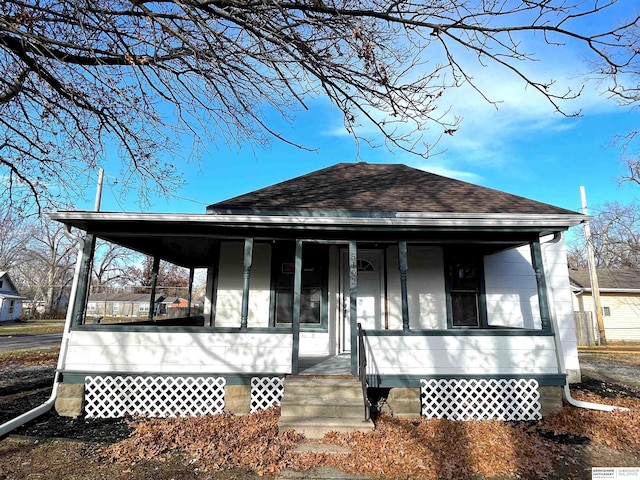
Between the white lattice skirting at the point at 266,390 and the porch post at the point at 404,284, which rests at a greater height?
the porch post at the point at 404,284

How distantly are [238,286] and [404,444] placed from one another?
4.69 meters

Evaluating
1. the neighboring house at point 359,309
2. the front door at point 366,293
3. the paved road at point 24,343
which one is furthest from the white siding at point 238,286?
the paved road at point 24,343

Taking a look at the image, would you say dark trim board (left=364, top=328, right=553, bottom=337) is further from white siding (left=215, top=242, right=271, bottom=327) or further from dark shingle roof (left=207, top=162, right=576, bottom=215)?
white siding (left=215, top=242, right=271, bottom=327)

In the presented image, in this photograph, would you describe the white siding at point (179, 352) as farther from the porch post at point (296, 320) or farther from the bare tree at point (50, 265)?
the bare tree at point (50, 265)

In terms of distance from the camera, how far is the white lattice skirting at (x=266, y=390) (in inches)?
233

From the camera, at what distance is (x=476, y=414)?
19.5ft

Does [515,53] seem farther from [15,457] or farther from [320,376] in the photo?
[15,457]

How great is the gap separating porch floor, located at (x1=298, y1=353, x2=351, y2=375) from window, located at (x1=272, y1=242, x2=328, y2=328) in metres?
0.82

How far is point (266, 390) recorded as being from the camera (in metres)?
6.02

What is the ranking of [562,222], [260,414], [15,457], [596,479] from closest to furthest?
[596,479], [15,457], [260,414], [562,222]

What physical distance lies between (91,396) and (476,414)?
6536mm

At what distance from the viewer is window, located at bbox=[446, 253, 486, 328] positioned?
7734 millimetres

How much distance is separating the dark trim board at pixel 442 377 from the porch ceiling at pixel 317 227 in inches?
89.6

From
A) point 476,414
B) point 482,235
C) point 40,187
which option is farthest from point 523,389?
point 40,187
